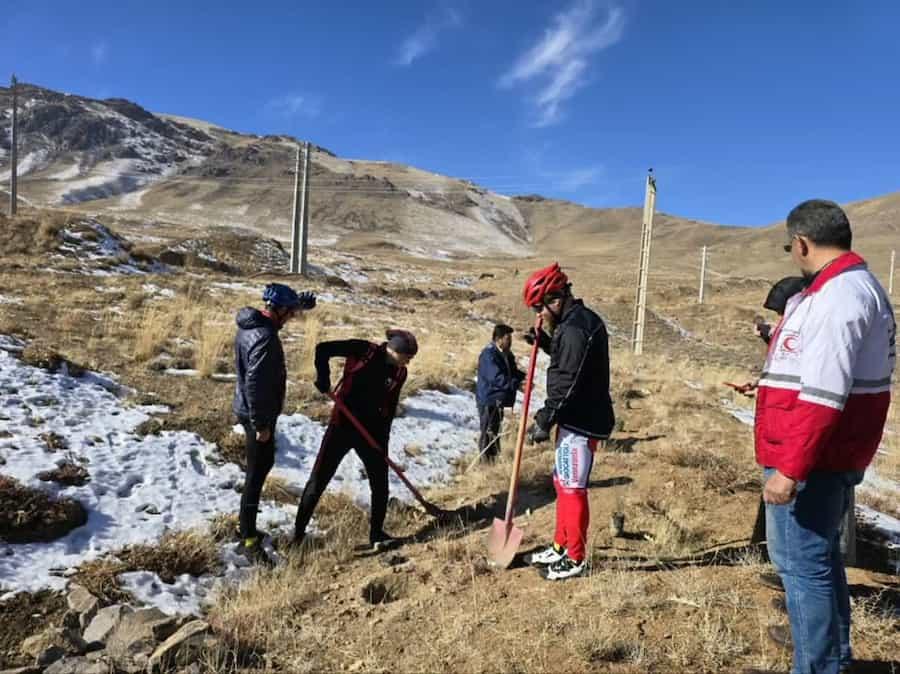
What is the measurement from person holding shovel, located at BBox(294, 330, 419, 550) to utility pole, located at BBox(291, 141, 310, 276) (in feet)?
75.3

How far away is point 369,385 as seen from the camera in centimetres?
489

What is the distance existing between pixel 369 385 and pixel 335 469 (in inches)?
28.5

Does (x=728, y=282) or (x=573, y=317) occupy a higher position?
(x=728, y=282)

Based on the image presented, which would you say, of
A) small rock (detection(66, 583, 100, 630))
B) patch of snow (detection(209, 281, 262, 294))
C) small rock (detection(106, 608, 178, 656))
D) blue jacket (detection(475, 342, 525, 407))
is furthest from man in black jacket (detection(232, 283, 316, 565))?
patch of snow (detection(209, 281, 262, 294))

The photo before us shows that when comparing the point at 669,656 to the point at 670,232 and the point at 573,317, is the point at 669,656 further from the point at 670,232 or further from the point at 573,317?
the point at 670,232

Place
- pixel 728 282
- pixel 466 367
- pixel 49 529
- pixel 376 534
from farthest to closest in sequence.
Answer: pixel 728 282, pixel 466 367, pixel 376 534, pixel 49 529

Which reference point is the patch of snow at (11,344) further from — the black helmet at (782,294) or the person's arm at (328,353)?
the black helmet at (782,294)

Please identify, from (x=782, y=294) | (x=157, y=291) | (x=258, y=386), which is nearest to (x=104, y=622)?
(x=258, y=386)

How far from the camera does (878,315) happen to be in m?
2.27

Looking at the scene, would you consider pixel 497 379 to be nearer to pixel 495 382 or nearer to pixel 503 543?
pixel 495 382

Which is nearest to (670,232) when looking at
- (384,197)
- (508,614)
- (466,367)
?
(384,197)

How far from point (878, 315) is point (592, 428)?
179 centimetres

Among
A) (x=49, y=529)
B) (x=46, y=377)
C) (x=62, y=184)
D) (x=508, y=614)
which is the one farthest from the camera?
(x=62, y=184)

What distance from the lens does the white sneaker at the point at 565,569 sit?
3854 mm
